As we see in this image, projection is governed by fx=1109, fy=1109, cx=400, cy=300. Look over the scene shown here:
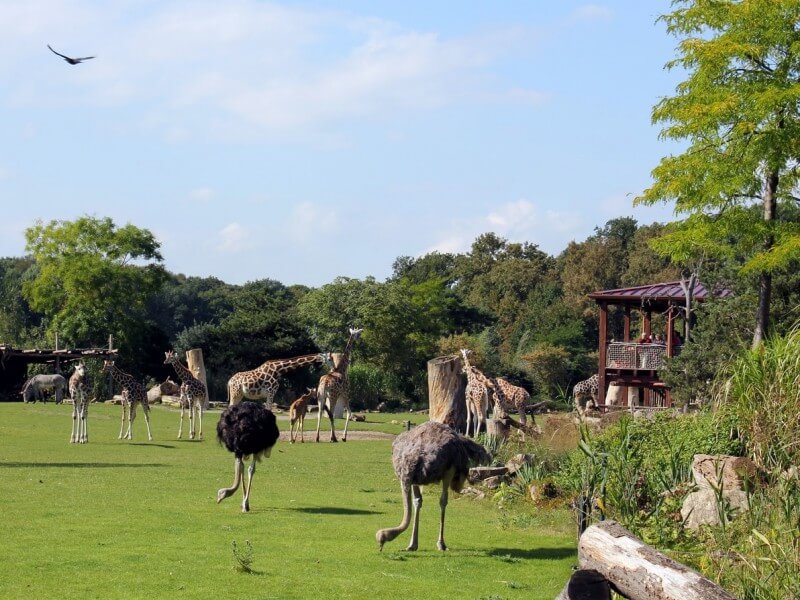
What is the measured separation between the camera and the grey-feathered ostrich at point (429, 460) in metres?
12.1

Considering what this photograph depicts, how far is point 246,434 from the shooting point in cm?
1455

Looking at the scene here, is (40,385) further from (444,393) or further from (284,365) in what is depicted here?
(444,393)

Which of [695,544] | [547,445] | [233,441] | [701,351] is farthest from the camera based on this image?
[701,351]

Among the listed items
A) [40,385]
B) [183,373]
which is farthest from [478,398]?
[40,385]

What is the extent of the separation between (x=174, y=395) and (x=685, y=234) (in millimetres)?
31096

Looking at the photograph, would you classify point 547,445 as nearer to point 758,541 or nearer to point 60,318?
point 758,541

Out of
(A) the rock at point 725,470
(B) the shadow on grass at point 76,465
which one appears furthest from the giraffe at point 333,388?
(A) the rock at point 725,470

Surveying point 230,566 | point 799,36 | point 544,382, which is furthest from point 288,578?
point 544,382

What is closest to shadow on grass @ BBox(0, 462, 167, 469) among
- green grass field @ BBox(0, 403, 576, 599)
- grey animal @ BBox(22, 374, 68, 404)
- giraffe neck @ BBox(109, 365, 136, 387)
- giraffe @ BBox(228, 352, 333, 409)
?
green grass field @ BBox(0, 403, 576, 599)

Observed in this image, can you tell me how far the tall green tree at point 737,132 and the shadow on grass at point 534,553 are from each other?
9.99m

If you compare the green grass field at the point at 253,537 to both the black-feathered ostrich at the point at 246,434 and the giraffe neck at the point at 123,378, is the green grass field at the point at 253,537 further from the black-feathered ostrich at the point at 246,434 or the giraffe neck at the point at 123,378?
the giraffe neck at the point at 123,378

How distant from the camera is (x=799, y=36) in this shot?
21984 mm

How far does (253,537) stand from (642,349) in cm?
3086

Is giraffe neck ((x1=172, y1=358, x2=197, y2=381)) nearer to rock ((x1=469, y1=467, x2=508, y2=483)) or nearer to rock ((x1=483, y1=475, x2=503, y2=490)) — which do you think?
rock ((x1=469, y1=467, x2=508, y2=483))
